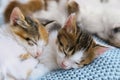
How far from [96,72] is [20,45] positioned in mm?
316

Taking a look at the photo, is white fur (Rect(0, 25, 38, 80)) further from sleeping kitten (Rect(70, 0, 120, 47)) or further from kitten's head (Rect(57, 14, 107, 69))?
sleeping kitten (Rect(70, 0, 120, 47))

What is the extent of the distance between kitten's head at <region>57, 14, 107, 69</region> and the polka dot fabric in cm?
3

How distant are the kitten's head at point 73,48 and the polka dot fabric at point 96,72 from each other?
0.03 m

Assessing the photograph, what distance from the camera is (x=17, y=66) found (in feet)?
3.59

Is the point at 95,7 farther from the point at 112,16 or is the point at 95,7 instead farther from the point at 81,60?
the point at 81,60

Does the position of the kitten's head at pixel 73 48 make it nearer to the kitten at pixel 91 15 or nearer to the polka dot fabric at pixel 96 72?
the polka dot fabric at pixel 96 72

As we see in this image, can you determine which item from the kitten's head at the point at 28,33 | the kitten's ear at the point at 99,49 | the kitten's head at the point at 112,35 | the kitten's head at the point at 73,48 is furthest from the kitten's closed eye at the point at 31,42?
the kitten's head at the point at 112,35

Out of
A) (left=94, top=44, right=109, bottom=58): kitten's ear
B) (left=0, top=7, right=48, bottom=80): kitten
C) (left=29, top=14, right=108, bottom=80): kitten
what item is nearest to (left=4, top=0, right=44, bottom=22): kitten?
(left=0, top=7, right=48, bottom=80): kitten

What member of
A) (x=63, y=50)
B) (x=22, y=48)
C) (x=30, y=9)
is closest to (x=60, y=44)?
(x=63, y=50)

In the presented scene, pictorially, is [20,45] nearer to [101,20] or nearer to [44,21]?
[44,21]

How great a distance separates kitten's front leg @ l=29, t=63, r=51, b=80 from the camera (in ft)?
3.63

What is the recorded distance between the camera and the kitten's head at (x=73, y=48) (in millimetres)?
1063

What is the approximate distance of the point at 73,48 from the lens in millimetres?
1063

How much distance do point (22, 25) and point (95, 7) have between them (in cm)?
38
